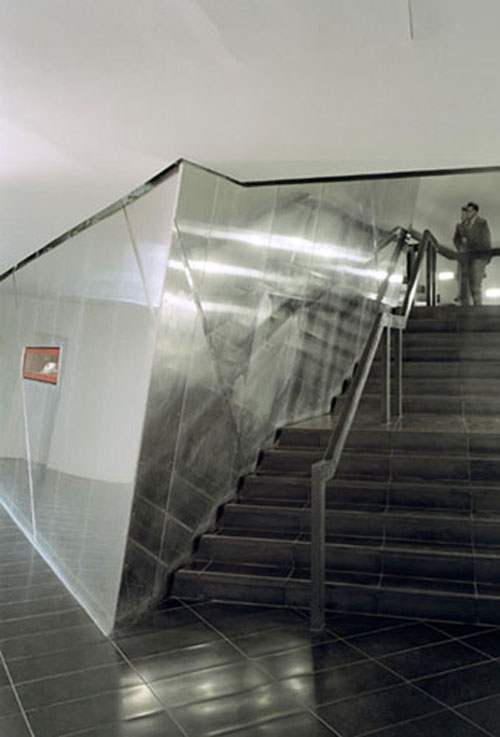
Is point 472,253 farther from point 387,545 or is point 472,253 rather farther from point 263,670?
point 263,670

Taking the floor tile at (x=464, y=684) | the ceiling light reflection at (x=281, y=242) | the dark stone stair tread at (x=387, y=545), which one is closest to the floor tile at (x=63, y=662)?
the dark stone stair tread at (x=387, y=545)

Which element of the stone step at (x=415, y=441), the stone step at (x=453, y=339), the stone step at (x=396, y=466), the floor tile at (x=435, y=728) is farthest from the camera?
the stone step at (x=453, y=339)

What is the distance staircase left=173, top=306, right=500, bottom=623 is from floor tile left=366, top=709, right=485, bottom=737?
978mm

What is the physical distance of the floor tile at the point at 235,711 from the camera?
2158 millimetres

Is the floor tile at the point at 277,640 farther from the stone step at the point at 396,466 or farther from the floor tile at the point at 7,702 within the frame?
the stone step at the point at 396,466

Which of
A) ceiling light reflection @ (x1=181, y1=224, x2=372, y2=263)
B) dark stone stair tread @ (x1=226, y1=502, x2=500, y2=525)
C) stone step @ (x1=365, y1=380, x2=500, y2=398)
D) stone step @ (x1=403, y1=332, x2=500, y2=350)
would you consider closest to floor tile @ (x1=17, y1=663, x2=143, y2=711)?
dark stone stair tread @ (x1=226, y1=502, x2=500, y2=525)

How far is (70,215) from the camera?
4.34m

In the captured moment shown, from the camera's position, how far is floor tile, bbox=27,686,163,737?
2.17 m

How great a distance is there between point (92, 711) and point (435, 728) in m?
1.28

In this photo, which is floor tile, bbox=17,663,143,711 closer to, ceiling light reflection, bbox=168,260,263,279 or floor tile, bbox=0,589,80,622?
floor tile, bbox=0,589,80,622

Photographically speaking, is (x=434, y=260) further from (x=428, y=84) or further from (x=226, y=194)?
(x=428, y=84)

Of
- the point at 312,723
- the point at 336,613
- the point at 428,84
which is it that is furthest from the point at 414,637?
the point at 428,84

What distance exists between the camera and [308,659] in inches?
105

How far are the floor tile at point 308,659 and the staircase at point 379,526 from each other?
0.49 m
